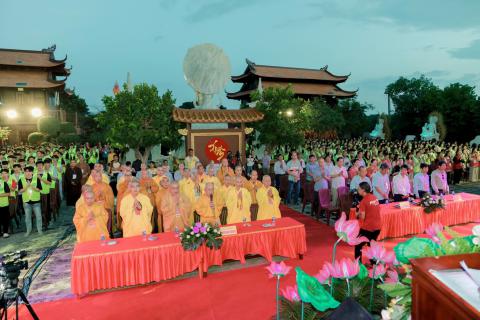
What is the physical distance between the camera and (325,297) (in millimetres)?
1855

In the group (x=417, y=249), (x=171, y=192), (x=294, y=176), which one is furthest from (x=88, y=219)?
(x=294, y=176)

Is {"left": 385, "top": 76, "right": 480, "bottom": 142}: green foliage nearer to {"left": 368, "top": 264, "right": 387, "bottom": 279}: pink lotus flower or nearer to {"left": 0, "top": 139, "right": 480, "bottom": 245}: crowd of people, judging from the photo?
{"left": 0, "top": 139, "right": 480, "bottom": 245}: crowd of people

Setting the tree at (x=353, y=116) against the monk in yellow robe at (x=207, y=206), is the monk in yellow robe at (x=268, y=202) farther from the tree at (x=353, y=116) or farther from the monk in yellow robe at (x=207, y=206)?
the tree at (x=353, y=116)

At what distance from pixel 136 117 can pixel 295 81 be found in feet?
111

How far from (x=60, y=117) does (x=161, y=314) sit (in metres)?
34.3

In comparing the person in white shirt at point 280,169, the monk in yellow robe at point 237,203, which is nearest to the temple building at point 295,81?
the person in white shirt at point 280,169

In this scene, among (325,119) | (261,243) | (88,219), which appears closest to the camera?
(88,219)

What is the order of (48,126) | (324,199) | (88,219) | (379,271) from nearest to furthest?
(379,271), (88,219), (324,199), (48,126)

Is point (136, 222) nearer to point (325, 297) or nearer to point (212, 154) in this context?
point (325, 297)

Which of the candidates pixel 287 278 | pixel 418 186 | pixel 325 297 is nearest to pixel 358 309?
pixel 325 297

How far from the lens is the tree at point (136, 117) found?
→ 526 inches

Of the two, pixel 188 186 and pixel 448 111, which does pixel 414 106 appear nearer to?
pixel 448 111

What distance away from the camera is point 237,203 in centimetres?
696

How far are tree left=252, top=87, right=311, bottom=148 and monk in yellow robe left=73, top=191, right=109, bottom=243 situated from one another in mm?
11063
